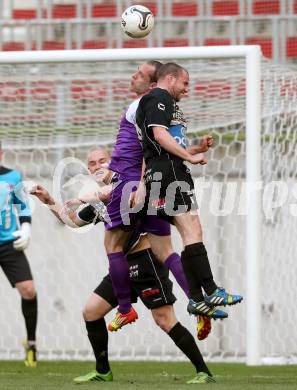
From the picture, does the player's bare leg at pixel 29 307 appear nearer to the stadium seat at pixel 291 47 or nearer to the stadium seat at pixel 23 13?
the stadium seat at pixel 291 47

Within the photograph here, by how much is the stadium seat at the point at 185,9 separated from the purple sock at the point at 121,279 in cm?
676

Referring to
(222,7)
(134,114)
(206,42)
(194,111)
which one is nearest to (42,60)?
(134,114)

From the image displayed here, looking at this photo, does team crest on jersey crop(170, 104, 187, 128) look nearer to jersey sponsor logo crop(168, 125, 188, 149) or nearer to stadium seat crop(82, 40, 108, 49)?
jersey sponsor logo crop(168, 125, 188, 149)

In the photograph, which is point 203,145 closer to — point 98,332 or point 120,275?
point 120,275

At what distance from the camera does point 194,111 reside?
9523mm

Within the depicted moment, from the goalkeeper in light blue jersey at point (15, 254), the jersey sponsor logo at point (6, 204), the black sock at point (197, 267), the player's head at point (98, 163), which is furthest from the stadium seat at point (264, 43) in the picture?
the black sock at point (197, 267)

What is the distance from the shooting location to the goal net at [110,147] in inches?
351

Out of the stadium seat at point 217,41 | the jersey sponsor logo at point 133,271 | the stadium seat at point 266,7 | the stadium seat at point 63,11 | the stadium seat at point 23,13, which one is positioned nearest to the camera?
the jersey sponsor logo at point 133,271

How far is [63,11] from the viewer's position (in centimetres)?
1302

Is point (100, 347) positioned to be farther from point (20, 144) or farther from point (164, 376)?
point (20, 144)

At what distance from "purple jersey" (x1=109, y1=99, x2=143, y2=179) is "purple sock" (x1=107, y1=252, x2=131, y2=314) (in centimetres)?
53

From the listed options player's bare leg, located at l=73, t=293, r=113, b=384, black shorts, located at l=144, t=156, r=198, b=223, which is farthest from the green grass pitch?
black shorts, located at l=144, t=156, r=198, b=223

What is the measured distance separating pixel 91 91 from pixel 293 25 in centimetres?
324

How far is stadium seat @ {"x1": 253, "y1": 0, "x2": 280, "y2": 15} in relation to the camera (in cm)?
1243
